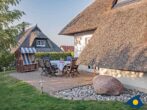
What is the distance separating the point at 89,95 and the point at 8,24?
4.69 meters

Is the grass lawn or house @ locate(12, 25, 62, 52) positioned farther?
house @ locate(12, 25, 62, 52)

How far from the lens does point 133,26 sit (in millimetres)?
12062

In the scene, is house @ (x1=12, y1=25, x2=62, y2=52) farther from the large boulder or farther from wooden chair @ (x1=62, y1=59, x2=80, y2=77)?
the large boulder

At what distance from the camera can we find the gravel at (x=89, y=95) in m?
10.1

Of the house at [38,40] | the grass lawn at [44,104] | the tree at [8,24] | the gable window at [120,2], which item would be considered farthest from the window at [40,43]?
the tree at [8,24]

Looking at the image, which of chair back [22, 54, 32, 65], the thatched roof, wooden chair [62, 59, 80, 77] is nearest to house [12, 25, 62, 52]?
chair back [22, 54, 32, 65]

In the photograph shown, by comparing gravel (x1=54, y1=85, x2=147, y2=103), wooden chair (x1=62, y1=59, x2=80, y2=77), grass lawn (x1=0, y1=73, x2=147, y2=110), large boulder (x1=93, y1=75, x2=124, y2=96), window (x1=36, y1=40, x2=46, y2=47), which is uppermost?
window (x1=36, y1=40, x2=46, y2=47)

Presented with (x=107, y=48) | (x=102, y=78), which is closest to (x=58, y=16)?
(x=107, y=48)

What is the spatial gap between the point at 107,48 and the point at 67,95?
3337 millimetres

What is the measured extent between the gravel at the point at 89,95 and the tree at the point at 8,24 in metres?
3.53

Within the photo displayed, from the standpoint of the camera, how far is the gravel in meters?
10.1

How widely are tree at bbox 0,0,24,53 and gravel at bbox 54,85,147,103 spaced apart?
3532 millimetres

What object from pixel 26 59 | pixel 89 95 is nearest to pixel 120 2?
pixel 89 95

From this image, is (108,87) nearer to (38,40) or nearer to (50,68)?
(50,68)
